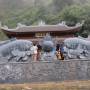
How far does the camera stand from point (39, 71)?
1338cm

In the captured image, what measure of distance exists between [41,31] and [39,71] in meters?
12.9

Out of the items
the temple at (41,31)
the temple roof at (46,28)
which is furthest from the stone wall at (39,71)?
the temple roof at (46,28)

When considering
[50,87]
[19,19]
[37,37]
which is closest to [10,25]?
[19,19]

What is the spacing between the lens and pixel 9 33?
25.9 metres

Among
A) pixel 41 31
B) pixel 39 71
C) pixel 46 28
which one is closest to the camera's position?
pixel 39 71

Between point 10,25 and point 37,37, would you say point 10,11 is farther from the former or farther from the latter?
point 37,37

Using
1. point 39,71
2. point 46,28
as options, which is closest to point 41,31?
point 46,28

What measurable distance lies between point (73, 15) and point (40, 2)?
18.6 metres

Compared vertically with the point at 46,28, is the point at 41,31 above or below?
below

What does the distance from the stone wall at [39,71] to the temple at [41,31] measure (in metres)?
12.0

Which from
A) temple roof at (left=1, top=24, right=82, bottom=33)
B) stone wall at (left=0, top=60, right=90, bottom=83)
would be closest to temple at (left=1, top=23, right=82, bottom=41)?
temple roof at (left=1, top=24, right=82, bottom=33)

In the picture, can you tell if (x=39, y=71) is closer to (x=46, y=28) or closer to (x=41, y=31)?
(x=46, y=28)

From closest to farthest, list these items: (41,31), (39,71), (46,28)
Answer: (39,71) < (46,28) < (41,31)

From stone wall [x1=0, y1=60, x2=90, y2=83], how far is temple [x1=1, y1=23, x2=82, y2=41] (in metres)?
12.0
